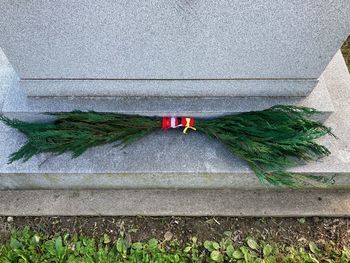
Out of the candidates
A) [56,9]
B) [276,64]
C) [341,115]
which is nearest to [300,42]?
[276,64]

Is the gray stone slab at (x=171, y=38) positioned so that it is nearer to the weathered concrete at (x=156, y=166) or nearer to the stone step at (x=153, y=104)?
the stone step at (x=153, y=104)

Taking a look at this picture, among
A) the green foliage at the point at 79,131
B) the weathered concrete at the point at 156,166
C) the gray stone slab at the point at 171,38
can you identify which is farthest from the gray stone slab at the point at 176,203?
the gray stone slab at the point at 171,38

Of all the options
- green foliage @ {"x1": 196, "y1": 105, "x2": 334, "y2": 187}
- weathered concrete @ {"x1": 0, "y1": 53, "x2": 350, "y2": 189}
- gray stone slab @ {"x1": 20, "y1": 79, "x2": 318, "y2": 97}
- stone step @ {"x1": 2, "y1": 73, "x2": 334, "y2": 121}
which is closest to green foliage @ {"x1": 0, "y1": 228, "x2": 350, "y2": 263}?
weathered concrete @ {"x1": 0, "y1": 53, "x2": 350, "y2": 189}

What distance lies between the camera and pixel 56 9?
2.04m

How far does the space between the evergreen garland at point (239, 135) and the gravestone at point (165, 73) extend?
7cm

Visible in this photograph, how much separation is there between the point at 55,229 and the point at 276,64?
1.98 meters

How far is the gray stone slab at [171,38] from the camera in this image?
2.06m

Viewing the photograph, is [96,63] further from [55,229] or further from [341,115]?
[341,115]

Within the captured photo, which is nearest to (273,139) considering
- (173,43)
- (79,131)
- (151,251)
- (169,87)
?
(169,87)

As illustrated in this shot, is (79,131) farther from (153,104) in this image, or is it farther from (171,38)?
(171,38)

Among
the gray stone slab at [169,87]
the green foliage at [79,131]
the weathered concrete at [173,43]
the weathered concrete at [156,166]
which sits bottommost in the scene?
the weathered concrete at [156,166]

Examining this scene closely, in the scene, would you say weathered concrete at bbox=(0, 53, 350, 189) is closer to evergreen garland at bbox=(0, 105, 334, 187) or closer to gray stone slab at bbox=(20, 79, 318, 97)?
evergreen garland at bbox=(0, 105, 334, 187)

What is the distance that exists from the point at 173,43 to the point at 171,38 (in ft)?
0.15

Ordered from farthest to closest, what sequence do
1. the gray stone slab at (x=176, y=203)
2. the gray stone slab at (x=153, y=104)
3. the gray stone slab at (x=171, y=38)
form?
1. the gray stone slab at (x=176, y=203)
2. the gray stone slab at (x=153, y=104)
3. the gray stone slab at (x=171, y=38)
